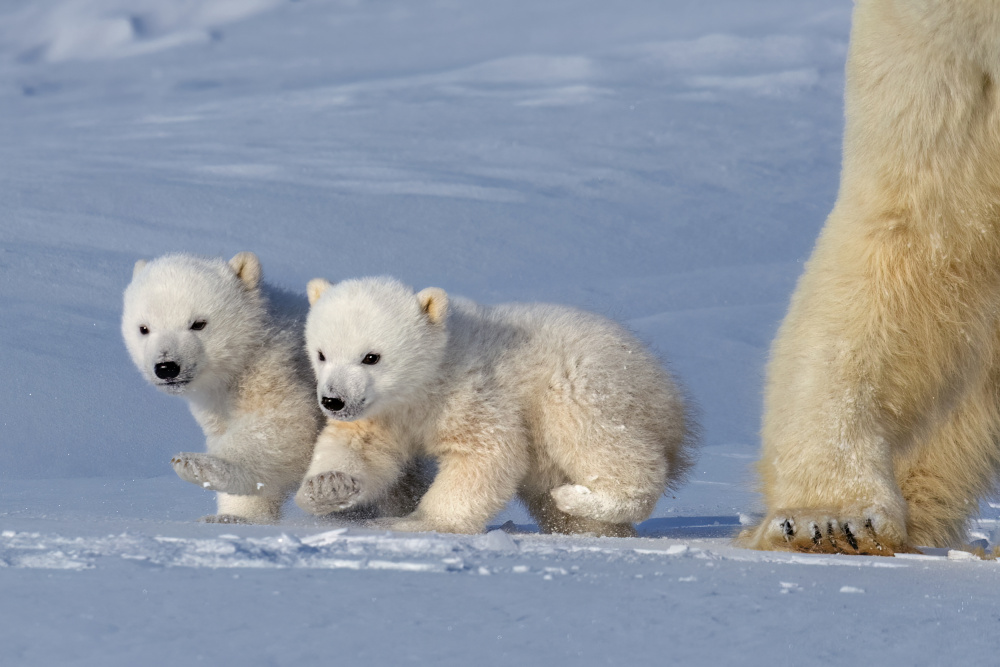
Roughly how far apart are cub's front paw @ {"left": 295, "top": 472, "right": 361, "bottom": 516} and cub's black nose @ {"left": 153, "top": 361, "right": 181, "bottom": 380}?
0.44 meters

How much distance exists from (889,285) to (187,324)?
157cm

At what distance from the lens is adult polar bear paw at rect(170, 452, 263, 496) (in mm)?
2711

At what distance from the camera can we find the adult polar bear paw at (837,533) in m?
2.25

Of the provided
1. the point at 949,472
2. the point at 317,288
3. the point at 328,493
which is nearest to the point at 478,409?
the point at 328,493

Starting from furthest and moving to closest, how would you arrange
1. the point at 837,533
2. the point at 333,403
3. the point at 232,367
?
the point at 232,367
the point at 333,403
the point at 837,533

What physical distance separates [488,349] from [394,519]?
1.50 feet

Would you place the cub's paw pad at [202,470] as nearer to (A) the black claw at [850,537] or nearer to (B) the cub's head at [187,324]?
(B) the cub's head at [187,324]

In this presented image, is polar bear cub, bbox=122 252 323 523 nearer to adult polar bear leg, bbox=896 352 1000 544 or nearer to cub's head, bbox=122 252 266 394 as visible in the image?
cub's head, bbox=122 252 266 394

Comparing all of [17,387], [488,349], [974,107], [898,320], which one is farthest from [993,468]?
[17,387]

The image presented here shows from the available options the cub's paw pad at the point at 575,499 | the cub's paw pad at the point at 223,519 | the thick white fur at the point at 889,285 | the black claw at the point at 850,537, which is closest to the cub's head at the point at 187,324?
the cub's paw pad at the point at 223,519

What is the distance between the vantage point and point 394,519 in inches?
109

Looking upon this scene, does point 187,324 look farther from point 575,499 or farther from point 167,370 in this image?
point 575,499

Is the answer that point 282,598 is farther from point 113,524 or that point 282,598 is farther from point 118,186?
point 118,186

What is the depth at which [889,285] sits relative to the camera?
242 cm
